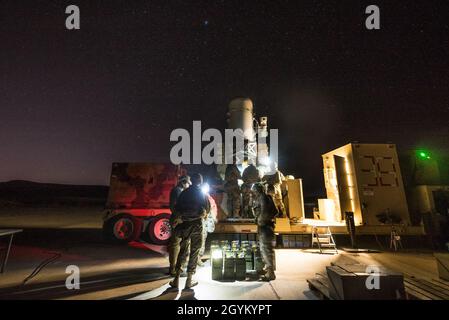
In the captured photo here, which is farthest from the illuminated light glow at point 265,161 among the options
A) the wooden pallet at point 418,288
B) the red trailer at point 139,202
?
the wooden pallet at point 418,288

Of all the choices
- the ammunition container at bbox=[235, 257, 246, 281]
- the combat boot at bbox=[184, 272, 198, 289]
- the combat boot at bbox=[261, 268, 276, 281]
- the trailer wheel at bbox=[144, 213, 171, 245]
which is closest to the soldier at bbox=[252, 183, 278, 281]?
the combat boot at bbox=[261, 268, 276, 281]

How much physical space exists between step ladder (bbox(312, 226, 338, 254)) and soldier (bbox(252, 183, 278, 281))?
3.95m

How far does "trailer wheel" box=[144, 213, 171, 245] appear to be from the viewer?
9.22 meters

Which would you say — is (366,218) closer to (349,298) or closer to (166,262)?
(349,298)

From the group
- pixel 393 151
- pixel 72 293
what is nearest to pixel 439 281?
pixel 393 151

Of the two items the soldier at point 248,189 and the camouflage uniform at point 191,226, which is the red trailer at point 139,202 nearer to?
the soldier at point 248,189

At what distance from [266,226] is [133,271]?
3612 mm

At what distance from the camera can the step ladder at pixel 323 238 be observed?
26.5 ft

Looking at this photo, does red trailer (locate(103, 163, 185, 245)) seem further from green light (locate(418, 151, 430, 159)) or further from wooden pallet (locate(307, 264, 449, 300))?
green light (locate(418, 151, 430, 159))

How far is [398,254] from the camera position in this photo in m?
7.62

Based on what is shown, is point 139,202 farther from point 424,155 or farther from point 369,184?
point 424,155

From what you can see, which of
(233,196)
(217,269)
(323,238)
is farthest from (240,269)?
(323,238)

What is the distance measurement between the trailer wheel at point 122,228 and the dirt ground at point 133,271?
555mm

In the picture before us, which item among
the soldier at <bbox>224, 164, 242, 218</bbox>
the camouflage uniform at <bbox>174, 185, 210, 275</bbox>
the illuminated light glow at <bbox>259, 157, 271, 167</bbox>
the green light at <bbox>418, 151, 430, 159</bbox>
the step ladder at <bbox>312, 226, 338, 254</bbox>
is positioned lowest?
the step ladder at <bbox>312, 226, 338, 254</bbox>
